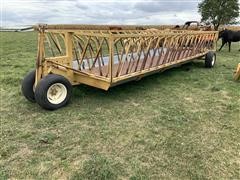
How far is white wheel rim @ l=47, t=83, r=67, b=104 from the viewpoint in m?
4.34

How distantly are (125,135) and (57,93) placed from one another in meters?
1.57

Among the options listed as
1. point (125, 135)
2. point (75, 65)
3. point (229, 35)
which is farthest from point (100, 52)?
point (229, 35)

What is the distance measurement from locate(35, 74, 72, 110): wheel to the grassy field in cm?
14

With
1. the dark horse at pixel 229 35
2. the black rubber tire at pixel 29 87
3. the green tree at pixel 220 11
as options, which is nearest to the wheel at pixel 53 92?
the black rubber tire at pixel 29 87

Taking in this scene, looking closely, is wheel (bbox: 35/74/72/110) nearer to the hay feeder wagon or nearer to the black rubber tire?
the hay feeder wagon

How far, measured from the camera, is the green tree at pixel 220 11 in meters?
27.1

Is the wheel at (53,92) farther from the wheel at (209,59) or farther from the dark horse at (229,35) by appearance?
the dark horse at (229,35)

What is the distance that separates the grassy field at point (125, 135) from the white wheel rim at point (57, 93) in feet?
0.63

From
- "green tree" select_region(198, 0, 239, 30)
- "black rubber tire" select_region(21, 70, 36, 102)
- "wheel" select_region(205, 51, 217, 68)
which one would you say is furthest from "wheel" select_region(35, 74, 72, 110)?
"green tree" select_region(198, 0, 239, 30)

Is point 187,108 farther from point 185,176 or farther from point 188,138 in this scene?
point 185,176

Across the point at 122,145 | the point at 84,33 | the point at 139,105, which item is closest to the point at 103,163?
the point at 122,145

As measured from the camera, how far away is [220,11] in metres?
27.3

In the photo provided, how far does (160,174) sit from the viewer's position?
2709 millimetres

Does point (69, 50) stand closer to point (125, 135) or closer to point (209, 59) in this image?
point (125, 135)
